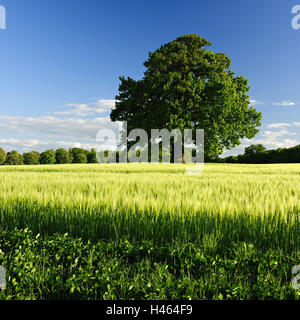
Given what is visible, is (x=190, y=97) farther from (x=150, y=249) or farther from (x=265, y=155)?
(x=265, y=155)

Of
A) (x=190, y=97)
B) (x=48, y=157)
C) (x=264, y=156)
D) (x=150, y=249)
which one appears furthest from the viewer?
(x=48, y=157)

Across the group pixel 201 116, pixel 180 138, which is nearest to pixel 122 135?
pixel 180 138

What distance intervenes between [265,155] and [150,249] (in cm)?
5320

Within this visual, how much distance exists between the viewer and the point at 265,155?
161 feet

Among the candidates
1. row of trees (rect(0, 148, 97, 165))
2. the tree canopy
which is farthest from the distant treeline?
row of trees (rect(0, 148, 97, 165))

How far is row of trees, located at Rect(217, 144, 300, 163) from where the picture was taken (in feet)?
147

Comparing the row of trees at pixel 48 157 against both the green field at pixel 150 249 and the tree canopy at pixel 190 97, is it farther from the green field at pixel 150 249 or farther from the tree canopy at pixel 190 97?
the green field at pixel 150 249

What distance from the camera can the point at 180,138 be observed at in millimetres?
25781

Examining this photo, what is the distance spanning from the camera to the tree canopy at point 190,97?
79.6 feet

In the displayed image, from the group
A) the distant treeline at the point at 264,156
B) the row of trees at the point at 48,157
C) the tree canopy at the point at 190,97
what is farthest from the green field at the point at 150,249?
the row of trees at the point at 48,157

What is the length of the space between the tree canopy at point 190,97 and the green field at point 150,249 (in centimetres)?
2030

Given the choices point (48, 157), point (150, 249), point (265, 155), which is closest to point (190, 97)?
point (150, 249)
